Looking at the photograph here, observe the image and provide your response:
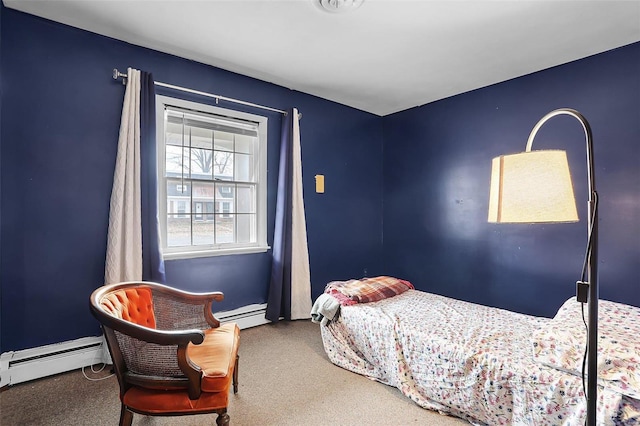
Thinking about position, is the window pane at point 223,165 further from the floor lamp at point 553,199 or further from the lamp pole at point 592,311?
the lamp pole at point 592,311

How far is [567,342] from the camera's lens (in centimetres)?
152

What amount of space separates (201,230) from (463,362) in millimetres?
2444

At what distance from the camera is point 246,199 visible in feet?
11.1

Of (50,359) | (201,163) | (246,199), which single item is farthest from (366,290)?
(50,359)

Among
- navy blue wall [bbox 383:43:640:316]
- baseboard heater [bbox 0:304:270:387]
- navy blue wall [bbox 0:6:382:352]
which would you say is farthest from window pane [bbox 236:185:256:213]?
navy blue wall [bbox 383:43:640:316]

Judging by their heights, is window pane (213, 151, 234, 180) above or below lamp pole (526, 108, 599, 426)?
above

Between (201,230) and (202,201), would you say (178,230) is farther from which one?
(202,201)

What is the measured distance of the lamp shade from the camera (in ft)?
3.76

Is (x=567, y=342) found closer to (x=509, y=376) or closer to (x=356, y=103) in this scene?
(x=509, y=376)

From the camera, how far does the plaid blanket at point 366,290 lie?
2531mm

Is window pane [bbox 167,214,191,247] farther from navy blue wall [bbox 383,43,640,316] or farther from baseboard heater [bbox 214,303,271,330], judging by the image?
navy blue wall [bbox 383,43,640,316]

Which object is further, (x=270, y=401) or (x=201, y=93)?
(x=201, y=93)

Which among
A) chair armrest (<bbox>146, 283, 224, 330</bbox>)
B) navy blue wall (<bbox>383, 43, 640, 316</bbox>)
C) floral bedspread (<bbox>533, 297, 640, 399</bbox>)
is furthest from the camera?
navy blue wall (<bbox>383, 43, 640, 316</bbox>)

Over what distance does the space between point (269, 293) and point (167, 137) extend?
5.99 ft
